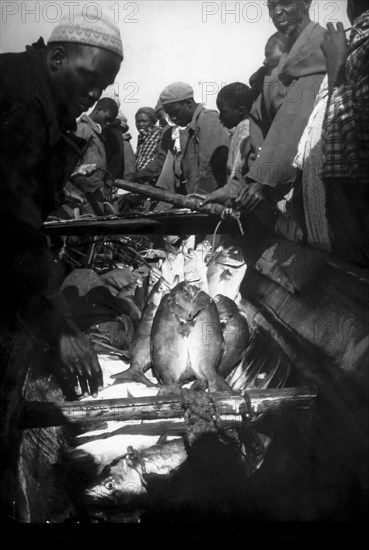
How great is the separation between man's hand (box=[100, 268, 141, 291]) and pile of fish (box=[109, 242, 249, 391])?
1001mm

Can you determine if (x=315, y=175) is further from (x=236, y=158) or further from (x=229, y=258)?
(x=229, y=258)

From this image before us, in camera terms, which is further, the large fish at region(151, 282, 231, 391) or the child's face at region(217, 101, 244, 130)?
the child's face at region(217, 101, 244, 130)

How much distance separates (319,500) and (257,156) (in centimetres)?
195

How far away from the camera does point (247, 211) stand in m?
3.71

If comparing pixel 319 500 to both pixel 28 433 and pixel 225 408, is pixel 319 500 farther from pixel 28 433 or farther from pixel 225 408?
pixel 28 433

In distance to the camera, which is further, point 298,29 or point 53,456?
point 298,29

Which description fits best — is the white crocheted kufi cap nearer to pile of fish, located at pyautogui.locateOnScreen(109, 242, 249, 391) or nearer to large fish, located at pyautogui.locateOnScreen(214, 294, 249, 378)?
pile of fish, located at pyautogui.locateOnScreen(109, 242, 249, 391)

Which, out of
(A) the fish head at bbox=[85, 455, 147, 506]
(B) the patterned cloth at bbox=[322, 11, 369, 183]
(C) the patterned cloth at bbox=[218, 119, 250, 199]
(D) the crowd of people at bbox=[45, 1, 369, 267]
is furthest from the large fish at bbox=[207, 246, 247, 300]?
(A) the fish head at bbox=[85, 455, 147, 506]

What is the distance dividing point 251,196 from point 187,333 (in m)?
0.87

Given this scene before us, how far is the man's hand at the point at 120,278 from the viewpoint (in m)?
5.09

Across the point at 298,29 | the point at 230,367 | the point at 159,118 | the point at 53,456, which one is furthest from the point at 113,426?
the point at 298,29

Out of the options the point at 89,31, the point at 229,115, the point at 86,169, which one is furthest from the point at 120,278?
the point at 89,31

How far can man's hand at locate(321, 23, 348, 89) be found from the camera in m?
2.62

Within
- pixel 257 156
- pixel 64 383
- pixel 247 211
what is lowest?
pixel 64 383
